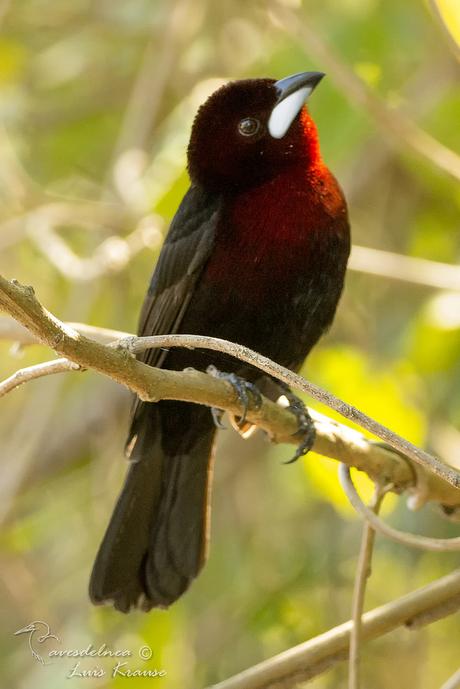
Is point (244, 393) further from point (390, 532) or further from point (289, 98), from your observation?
point (289, 98)

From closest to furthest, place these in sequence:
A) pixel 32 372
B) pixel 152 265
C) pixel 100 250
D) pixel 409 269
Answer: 1. pixel 32 372
2. pixel 409 269
3. pixel 100 250
4. pixel 152 265

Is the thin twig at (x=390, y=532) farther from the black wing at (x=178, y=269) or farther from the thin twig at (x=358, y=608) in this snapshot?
the black wing at (x=178, y=269)

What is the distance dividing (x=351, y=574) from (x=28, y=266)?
1694mm

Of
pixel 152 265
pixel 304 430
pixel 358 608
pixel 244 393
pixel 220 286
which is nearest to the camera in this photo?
pixel 358 608

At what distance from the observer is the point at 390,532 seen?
6.91ft

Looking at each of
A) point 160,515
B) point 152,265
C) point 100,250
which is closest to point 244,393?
point 160,515

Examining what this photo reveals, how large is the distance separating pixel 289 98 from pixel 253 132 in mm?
134

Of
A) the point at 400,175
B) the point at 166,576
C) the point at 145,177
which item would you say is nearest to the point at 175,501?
the point at 166,576

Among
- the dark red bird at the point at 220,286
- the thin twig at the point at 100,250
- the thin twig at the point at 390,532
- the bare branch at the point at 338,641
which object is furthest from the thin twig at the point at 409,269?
the bare branch at the point at 338,641

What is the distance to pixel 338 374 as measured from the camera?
2975 mm

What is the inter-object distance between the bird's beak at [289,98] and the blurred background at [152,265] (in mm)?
127

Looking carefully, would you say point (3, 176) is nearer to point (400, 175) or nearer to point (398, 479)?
point (400, 175)
